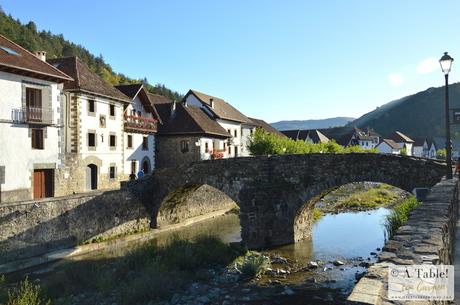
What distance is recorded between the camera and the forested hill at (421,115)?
460ft

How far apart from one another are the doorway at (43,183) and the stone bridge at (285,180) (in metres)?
7.37

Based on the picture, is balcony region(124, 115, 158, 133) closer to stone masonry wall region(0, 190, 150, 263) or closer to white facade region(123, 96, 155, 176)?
white facade region(123, 96, 155, 176)

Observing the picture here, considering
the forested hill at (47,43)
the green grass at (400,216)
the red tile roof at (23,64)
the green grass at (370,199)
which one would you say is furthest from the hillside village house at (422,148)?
the red tile roof at (23,64)

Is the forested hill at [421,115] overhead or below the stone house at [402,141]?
overhead

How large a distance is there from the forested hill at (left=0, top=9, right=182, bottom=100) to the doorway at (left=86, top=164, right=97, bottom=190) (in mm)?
44037

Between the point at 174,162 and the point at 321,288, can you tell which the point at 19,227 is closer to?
the point at 321,288

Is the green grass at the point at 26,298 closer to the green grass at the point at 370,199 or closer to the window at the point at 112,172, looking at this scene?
the window at the point at 112,172

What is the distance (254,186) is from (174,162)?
1486 cm

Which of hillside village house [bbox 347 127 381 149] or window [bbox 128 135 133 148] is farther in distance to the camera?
hillside village house [bbox 347 127 381 149]

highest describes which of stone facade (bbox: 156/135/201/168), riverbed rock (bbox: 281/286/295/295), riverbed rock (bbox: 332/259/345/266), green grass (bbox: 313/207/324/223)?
stone facade (bbox: 156/135/201/168)

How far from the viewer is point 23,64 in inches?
813

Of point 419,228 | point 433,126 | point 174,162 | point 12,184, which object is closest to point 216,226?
point 174,162

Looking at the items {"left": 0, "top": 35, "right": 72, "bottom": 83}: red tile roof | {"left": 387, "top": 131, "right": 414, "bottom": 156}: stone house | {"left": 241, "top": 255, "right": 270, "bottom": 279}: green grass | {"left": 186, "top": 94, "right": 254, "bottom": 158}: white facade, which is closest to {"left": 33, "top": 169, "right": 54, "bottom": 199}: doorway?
{"left": 0, "top": 35, "right": 72, "bottom": 83}: red tile roof

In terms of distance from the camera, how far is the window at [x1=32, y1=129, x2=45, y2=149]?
2189cm
